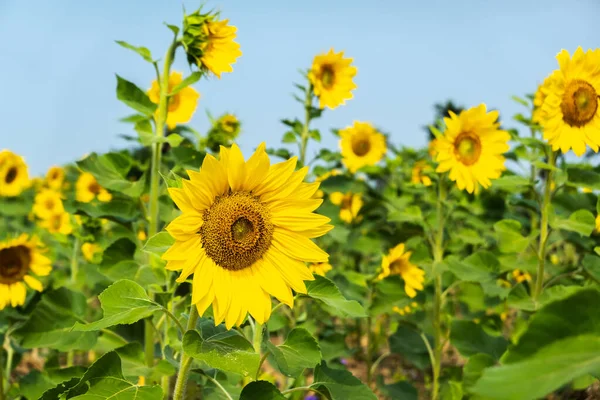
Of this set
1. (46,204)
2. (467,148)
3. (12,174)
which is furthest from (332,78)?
(12,174)

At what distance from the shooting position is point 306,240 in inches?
59.6

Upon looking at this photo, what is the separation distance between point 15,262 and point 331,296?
181 centimetres

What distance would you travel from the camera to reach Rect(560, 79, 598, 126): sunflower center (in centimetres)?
238

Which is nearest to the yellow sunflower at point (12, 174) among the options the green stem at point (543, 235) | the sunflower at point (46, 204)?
the sunflower at point (46, 204)

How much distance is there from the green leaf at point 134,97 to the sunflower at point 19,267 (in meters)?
0.90

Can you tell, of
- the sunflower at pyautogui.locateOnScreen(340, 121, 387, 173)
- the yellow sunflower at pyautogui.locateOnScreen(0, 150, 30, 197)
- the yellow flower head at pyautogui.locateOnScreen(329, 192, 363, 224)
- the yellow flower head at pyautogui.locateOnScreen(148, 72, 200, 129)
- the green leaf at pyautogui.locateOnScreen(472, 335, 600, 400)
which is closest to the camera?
the green leaf at pyautogui.locateOnScreen(472, 335, 600, 400)

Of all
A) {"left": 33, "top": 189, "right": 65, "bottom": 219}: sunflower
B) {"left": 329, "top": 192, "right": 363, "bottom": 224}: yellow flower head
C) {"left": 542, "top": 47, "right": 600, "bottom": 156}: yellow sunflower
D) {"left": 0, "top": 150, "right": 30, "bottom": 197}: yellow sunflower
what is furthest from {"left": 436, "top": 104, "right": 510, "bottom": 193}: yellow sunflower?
{"left": 0, "top": 150, "right": 30, "bottom": 197}: yellow sunflower

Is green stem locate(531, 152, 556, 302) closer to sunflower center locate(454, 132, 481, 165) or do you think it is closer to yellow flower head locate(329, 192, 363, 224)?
sunflower center locate(454, 132, 481, 165)

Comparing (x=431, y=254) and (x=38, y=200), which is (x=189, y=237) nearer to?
(x=431, y=254)

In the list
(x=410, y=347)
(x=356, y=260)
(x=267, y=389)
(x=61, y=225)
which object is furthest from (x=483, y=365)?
(x=61, y=225)

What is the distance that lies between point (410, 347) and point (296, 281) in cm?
195

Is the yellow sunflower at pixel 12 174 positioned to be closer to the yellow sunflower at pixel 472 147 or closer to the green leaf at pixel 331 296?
the yellow sunflower at pixel 472 147

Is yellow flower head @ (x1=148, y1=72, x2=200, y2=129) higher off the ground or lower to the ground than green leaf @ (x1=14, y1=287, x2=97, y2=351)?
higher

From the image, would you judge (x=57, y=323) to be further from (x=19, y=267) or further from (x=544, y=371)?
(x=544, y=371)
